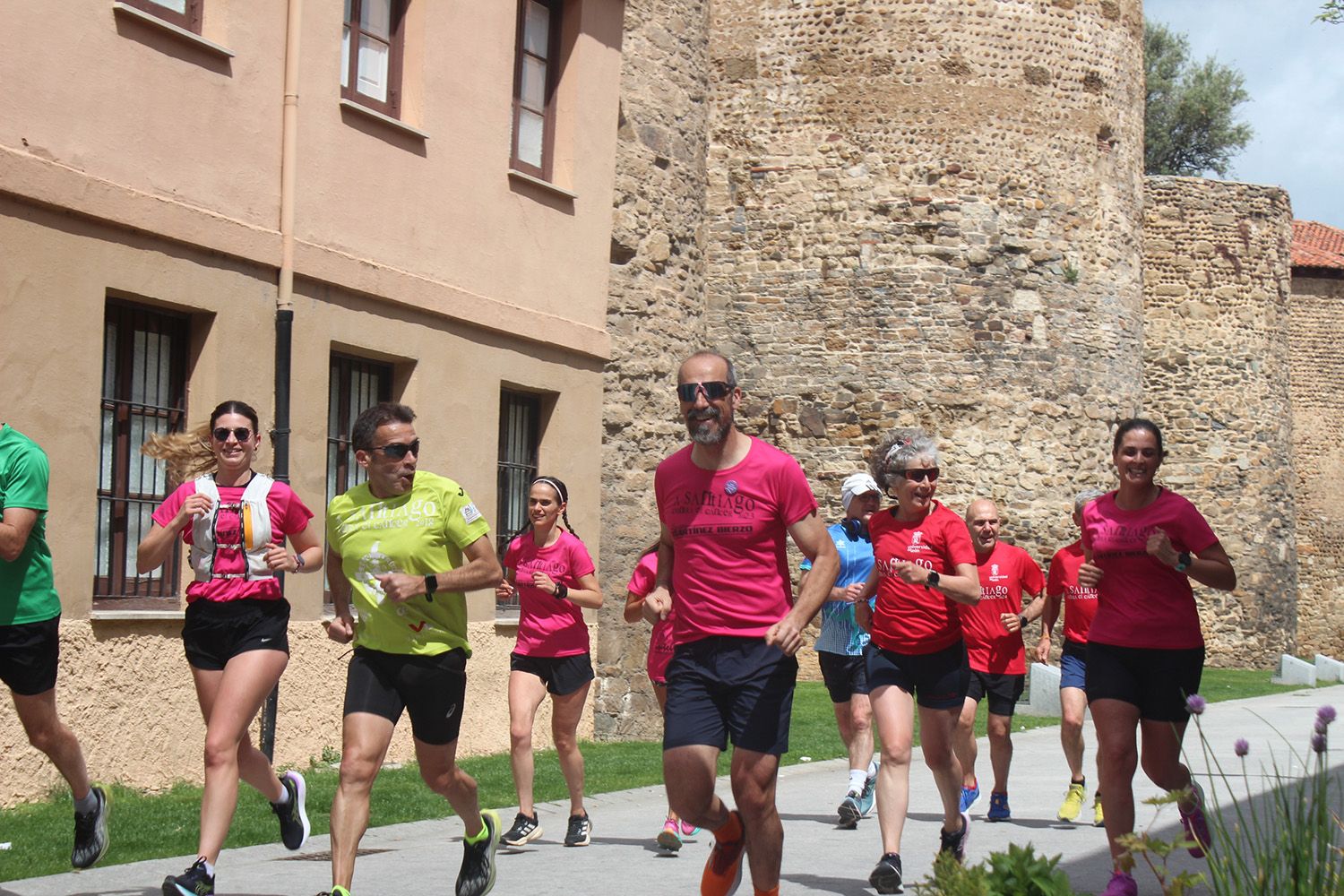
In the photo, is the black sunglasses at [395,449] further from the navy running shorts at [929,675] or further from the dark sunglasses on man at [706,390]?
the navy running shorts at [929,675]

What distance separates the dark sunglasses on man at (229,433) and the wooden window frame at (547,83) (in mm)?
8004

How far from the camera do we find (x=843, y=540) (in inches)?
418

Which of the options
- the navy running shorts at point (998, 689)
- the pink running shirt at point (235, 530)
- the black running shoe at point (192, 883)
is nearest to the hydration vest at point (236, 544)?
the pink running shirt at point (235, 530)

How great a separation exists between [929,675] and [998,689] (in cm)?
270

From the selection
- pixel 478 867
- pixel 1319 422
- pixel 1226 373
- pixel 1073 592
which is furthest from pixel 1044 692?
pixel 1319 422

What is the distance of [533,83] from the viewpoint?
15.6 meters

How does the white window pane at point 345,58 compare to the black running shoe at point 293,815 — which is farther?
the white window pane at point 345,58

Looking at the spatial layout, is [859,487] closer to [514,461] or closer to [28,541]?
[28,541]

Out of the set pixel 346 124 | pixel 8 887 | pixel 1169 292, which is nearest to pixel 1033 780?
pixel 346 124

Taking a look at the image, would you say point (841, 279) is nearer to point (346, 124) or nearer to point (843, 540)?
point (346, 124)

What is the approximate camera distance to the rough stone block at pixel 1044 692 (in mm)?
21062

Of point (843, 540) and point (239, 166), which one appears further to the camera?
point (239, 166)

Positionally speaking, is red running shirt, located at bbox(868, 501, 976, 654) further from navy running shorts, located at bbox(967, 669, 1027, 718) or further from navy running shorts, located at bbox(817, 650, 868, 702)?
navy running shorts, located at bbox(967, 669, 1027, 718)

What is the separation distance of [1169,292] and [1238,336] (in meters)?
1.53
